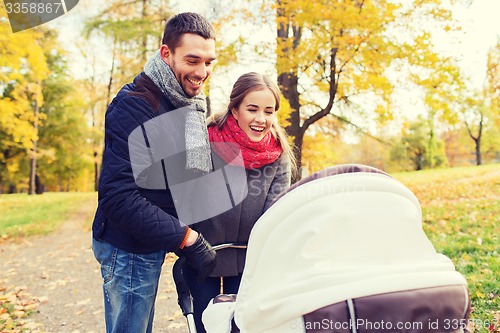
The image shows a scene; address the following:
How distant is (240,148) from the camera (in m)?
2.34

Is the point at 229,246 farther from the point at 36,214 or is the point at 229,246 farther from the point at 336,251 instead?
the point at 36,214

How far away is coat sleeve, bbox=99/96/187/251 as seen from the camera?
1.80m

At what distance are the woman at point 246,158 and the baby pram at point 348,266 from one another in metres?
0.80

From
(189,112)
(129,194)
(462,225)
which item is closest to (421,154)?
(462,225)

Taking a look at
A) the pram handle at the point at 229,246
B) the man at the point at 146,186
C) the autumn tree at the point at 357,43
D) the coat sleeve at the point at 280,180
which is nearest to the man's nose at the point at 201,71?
the man at the point at 146,186

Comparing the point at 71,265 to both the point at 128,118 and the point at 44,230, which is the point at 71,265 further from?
the point at 128,118

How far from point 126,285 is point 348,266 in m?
1.12

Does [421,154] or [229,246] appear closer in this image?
[229,246]

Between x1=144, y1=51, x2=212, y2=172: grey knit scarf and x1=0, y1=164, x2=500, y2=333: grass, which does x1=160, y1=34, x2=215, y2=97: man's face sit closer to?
x1=144, y1=51, x2=212, y2=172: grey knit scarf

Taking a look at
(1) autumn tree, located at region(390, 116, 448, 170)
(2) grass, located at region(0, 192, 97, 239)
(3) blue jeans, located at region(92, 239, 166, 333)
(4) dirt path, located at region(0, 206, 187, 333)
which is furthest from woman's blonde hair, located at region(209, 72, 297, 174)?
(1) autumn tree, located at region(390, 116, 448, 170)

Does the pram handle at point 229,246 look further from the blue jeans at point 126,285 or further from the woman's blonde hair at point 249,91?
the woman's blonde hair at point 249,91

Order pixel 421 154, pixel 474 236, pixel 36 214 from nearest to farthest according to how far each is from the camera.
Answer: pixel 474 236, pixel 36 214, pixel 421 154

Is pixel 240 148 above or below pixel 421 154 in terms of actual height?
above

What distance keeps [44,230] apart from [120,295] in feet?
33.6
